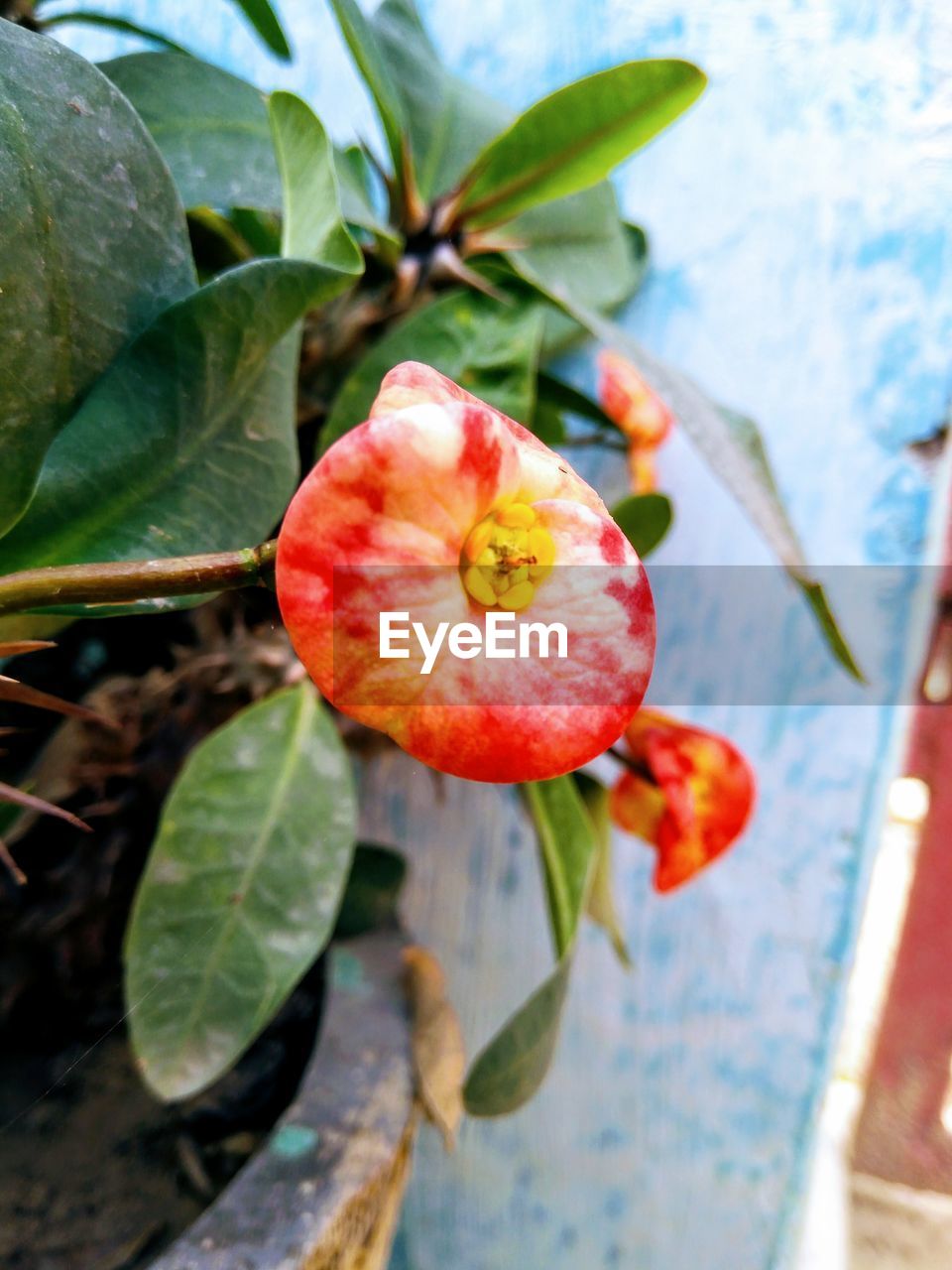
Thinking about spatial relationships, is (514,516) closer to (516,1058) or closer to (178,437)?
(178,437)

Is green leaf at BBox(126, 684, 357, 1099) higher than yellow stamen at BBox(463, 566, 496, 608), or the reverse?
yellow stamen at BBox(463, 566, 496, 608)

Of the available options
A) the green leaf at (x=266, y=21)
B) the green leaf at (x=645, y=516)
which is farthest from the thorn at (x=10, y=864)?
the green leaf at (x=266, y=21)

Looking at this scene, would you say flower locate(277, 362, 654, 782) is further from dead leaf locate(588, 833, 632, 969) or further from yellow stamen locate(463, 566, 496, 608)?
dead leaf locate(588, 833, 632, 969)

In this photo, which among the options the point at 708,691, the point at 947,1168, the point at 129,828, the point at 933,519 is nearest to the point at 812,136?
the point at 933,519

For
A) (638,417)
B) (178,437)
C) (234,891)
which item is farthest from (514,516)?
(638,417)

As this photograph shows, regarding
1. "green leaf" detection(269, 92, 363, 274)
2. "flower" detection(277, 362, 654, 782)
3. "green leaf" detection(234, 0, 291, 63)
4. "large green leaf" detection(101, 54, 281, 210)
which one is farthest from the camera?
"green leaf" detection(234, 0, 291, 63)

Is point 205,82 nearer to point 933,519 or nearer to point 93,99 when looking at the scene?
point 93,99

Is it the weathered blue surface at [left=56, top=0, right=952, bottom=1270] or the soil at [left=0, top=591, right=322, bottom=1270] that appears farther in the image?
the weathered blue surface at [left=56, top=0, right=952, bottom=1270]

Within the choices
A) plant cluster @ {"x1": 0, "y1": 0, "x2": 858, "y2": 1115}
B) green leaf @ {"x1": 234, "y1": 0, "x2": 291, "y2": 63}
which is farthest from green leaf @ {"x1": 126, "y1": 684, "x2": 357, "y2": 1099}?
green leaf @ {"x1": 234, "y1": 0, "x2": 291, "y2": 63}
